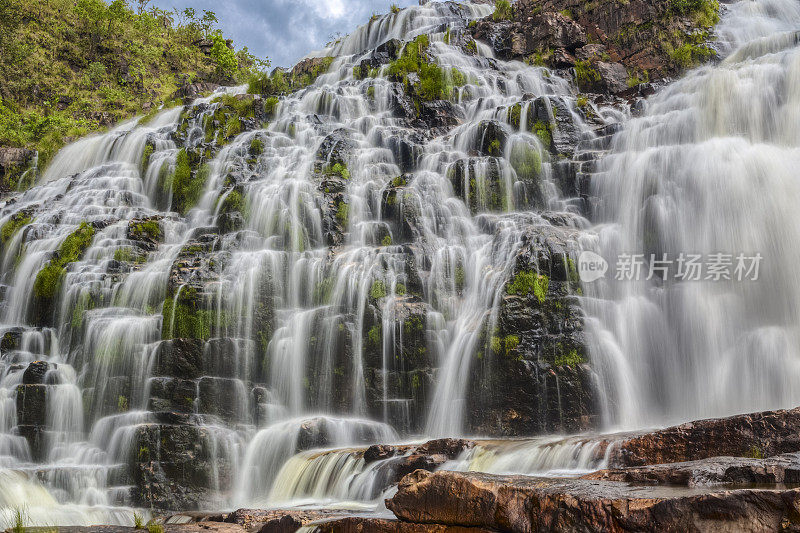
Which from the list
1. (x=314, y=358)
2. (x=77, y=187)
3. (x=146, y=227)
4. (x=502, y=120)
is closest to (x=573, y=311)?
(x=314, y=358)

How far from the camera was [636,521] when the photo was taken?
15.2ft

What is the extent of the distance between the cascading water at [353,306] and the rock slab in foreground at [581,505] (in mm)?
3574

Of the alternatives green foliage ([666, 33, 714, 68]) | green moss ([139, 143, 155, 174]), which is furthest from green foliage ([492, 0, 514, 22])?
green moss ([139, 143, 155, 174])

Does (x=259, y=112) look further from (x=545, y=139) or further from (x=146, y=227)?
(x=545, y=139)

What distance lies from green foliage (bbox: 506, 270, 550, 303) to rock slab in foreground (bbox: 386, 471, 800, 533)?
7432 millimetres

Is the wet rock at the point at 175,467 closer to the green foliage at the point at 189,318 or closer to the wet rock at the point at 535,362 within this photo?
the green foliage at the point at 189,318

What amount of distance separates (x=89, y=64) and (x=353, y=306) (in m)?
36.8

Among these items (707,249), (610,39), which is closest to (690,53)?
(610,39)

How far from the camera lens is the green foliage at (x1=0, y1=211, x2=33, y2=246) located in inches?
820

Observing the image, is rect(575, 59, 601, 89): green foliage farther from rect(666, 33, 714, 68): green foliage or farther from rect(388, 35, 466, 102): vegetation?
rect(388, 35, 466, 102): vegetation

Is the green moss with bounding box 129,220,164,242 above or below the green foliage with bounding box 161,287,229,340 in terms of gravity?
above

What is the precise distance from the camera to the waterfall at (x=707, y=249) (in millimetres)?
12023

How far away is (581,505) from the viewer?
4941 mm

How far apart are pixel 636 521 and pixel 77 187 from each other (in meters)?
25.6
